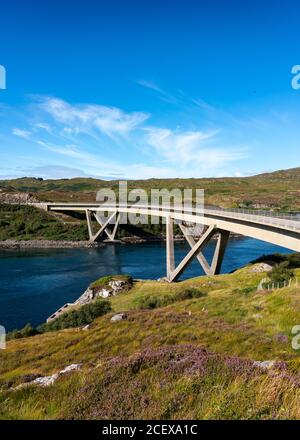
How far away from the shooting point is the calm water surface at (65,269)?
46062 millimetres

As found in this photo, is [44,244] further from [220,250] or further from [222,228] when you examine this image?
[222,228]

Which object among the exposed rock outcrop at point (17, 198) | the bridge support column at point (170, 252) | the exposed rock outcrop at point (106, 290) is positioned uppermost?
the exposed rock outcrop at point (17, 198)

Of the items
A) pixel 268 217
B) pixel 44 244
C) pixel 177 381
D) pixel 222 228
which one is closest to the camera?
pixel 177 381

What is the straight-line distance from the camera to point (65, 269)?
68500 millimetres

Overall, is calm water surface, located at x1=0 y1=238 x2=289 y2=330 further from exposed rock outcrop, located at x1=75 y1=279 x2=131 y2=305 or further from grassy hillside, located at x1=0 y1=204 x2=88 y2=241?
grassy hillside, located at x1=0 y1=204 x2=88 y2=241

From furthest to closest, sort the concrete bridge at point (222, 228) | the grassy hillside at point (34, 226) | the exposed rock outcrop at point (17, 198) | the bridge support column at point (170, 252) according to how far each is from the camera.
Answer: the exposed rock outcrop at point (17, 198) → the grassy hillside at point (34, 226) → the bridge support column at point (170, 252) → the concrete bridge at point (222, 228)

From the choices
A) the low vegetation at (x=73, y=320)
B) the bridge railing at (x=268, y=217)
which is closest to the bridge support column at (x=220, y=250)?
the bridge railing at (x=268, y=217)

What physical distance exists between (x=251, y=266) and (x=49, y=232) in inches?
3016

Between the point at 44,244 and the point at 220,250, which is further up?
the point at 220,250

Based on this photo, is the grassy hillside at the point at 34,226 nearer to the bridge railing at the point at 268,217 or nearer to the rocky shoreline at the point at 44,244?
the rocky shoreline at the point at 44,244

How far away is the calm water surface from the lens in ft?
151

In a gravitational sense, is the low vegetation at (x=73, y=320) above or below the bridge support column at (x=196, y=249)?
below

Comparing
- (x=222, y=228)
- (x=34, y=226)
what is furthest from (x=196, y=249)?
(x=34, y=226)
